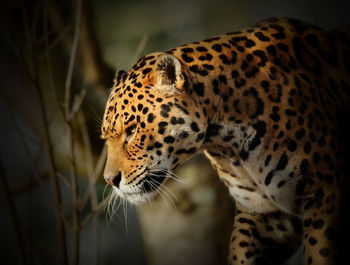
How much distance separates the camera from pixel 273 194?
1.48 metres

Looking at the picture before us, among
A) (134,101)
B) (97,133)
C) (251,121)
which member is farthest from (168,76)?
(97,133)

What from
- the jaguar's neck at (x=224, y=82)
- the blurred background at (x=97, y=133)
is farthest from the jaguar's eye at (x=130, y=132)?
the blurred background at (x=97, y=133)

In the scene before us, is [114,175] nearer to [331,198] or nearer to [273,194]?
[273,194]

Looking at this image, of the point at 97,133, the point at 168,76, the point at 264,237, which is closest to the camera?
the point at 168,76

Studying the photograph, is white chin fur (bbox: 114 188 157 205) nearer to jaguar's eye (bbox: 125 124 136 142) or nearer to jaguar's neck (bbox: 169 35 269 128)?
jaguar's eye (bbox: 125 124 136 142)

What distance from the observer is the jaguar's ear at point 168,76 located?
1.33m

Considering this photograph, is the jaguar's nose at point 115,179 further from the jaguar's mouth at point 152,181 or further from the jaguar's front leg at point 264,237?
the jaguar's front leg at point 264,237

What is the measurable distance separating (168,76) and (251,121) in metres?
0.32

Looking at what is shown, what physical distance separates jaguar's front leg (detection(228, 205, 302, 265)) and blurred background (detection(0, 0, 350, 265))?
0.49 metres

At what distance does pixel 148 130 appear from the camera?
1.35 metres

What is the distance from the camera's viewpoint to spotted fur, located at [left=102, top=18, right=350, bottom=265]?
53.6 inches

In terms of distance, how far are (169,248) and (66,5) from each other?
1492 mm

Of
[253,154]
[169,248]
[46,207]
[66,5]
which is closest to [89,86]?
[66,5]

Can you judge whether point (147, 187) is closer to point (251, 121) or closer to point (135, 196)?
point (135, 196)
